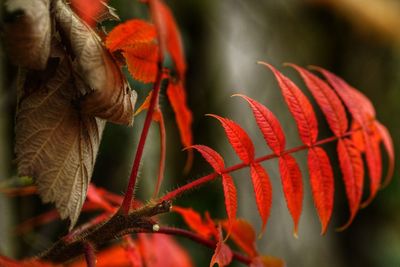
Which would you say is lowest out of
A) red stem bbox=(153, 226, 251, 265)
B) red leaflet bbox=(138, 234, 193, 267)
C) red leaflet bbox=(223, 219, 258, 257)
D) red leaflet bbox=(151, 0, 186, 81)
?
red leaflet bbox=(138, 234, 193, 267)

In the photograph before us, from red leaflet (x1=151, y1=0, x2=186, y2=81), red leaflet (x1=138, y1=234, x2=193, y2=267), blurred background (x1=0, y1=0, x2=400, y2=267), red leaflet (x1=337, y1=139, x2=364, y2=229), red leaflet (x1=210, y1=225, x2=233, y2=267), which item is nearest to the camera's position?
red leaflet (x1=151, y1=0, x2=186, y2=81)

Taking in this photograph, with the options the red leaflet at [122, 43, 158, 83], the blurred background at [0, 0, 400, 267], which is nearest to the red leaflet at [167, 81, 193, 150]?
the red leaflet at [122, 43, 158, 83]

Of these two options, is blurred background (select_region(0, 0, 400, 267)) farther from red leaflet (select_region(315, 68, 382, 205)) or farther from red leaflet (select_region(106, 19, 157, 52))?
red leaflet (select_region(106, 19, 157, 52))

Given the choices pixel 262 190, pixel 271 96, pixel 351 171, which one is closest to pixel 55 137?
pixel 262 190

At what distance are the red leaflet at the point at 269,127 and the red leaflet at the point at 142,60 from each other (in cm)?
10

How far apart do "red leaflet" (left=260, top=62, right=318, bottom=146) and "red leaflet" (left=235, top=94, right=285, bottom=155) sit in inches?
0.9

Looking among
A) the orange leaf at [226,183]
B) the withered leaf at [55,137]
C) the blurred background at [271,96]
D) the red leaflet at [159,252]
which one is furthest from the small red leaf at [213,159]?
the blurred background at [271,96]

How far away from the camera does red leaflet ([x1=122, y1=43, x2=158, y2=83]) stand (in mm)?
526

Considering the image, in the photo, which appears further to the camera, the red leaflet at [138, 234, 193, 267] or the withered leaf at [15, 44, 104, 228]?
the red leaflet at [138, 234, 193, 267]

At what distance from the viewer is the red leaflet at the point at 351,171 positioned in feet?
2.05

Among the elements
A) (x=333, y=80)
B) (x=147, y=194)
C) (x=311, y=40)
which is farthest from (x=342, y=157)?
(x=311, y=40)

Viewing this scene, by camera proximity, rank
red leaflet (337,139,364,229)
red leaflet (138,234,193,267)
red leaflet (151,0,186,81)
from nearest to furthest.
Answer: red leaflet (151,0,186,81)
red leaflet (337,139,364,229)
red leaflet (138,234,193,267)

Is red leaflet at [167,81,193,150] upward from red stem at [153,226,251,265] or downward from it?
upward

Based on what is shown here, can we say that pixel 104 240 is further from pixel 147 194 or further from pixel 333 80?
pixel 147 194
